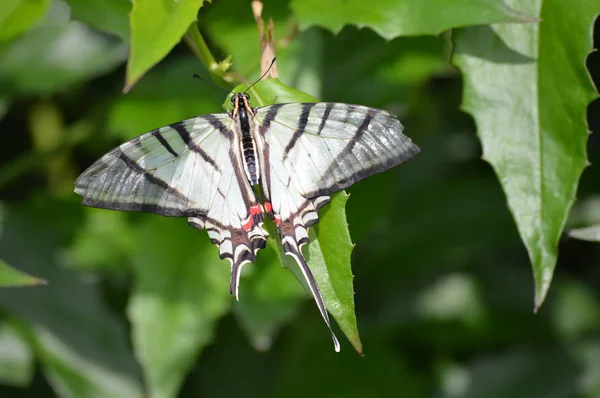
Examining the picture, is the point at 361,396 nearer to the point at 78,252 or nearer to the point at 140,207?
the point at 78,252

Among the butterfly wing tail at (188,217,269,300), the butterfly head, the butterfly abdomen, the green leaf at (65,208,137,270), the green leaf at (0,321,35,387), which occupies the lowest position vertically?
the green leaf at (0,321,35,387)

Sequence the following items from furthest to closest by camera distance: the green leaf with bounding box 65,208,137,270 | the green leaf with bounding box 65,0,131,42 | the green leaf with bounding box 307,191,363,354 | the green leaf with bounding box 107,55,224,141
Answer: the green leaf with bounding box 65,208,137,270
the green leaf with bounding box 107,55,224,141
the green leaf with bounding box 65,0,131,42
the green leaf with bounding box 307,191,363,354

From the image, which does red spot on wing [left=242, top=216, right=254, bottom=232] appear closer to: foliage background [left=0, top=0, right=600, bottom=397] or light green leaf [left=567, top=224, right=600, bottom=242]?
foliage background [left=0, top=0, right=600, bottom=397]

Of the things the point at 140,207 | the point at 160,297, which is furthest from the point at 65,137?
the point at 140,207

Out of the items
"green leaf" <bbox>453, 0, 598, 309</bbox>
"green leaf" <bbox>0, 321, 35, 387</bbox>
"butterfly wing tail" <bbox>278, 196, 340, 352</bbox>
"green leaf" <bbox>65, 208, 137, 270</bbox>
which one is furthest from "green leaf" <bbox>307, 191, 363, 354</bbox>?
"green leaf" <bbox>0, 321, 35, 387</bbox>

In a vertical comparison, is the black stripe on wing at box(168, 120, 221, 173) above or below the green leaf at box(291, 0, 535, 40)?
below

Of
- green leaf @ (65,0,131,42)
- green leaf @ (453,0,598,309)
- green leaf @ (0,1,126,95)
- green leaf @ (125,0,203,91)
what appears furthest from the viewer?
green leaf @ (0,1,126,95)

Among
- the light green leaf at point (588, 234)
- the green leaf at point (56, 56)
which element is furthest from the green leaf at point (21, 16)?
the light green leaf at point (588, 234)
